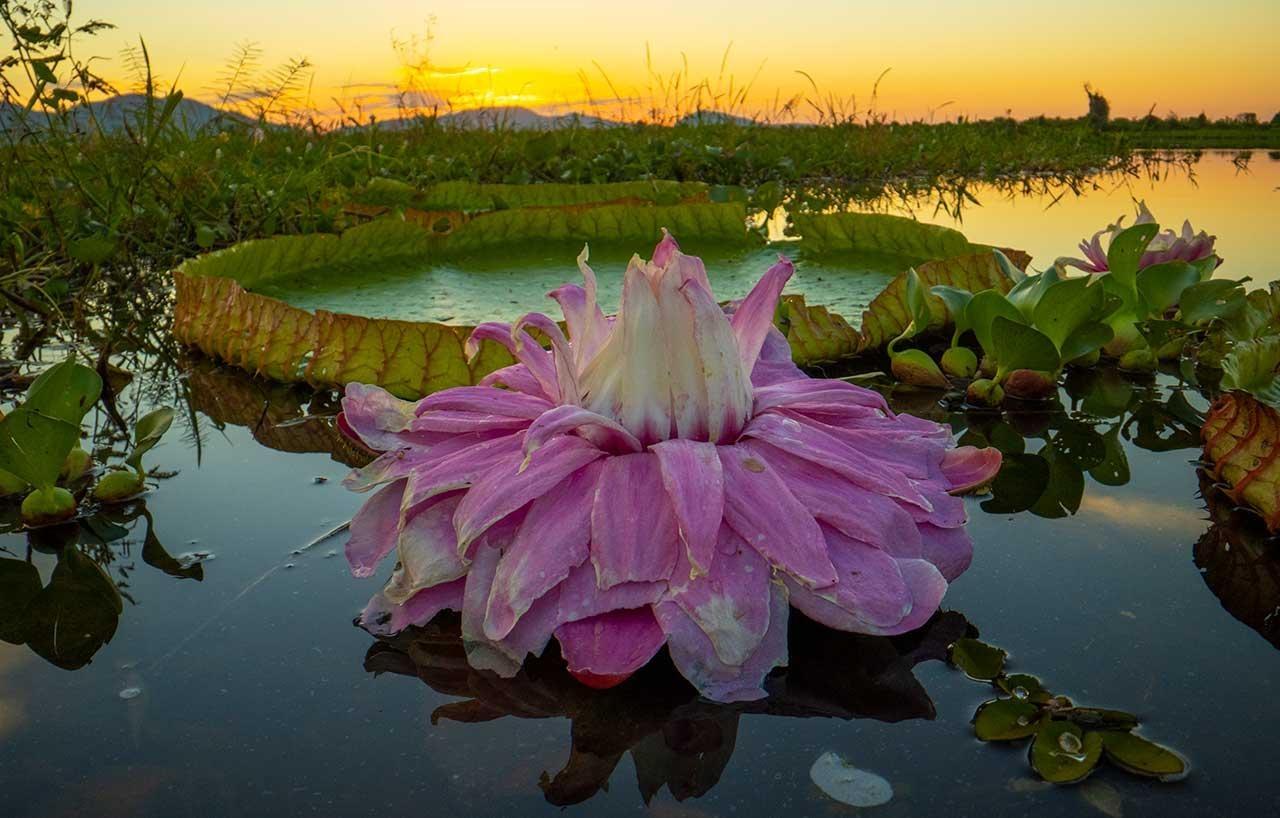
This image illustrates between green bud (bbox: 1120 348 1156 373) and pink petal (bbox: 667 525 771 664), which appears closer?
pink petal (bbox: 667 525 771 664)

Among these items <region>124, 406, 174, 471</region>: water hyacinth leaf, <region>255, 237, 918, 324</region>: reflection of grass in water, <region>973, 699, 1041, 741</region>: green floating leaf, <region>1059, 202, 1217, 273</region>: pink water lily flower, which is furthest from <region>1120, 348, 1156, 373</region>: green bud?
<region>124, 406, 174, 471</region>: water hyacinth leaf

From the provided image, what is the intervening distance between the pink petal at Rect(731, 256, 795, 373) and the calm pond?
0.27 meters

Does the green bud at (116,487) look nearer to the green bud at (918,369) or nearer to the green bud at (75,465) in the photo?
the green bud at (75,465)

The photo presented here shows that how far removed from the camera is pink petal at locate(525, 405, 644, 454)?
0.83 m

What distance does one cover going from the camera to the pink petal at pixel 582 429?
0.83 m

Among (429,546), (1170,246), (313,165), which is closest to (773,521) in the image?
(429,546)

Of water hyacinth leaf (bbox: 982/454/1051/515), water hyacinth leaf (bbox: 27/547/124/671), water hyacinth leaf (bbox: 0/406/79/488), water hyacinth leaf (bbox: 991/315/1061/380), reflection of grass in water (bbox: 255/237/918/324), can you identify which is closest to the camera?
water hyacinth leaf (bbox: 27/547/124/671)

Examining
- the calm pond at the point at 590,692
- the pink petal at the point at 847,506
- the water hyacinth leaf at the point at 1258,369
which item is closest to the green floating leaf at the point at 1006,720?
the calm pond at the point at 590,692

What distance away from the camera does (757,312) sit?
39.4 inches

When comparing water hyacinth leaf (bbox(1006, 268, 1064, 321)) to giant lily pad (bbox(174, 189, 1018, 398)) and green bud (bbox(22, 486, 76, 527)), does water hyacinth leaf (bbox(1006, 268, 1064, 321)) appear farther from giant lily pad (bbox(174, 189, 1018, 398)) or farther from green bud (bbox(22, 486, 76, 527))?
green bud (bbox(22, 486, 76, 527))

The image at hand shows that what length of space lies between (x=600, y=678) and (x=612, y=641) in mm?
30

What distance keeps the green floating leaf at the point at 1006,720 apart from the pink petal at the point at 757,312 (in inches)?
14.0

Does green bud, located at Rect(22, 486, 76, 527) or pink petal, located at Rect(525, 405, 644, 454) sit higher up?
pink petal, located at Rect(525, 405, 644, 454)

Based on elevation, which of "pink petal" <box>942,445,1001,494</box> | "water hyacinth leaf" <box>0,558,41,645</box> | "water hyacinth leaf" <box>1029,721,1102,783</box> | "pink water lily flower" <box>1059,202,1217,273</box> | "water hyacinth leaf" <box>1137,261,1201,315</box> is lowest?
"water hyacinth leaf" <box>0,558,41,645</box>
